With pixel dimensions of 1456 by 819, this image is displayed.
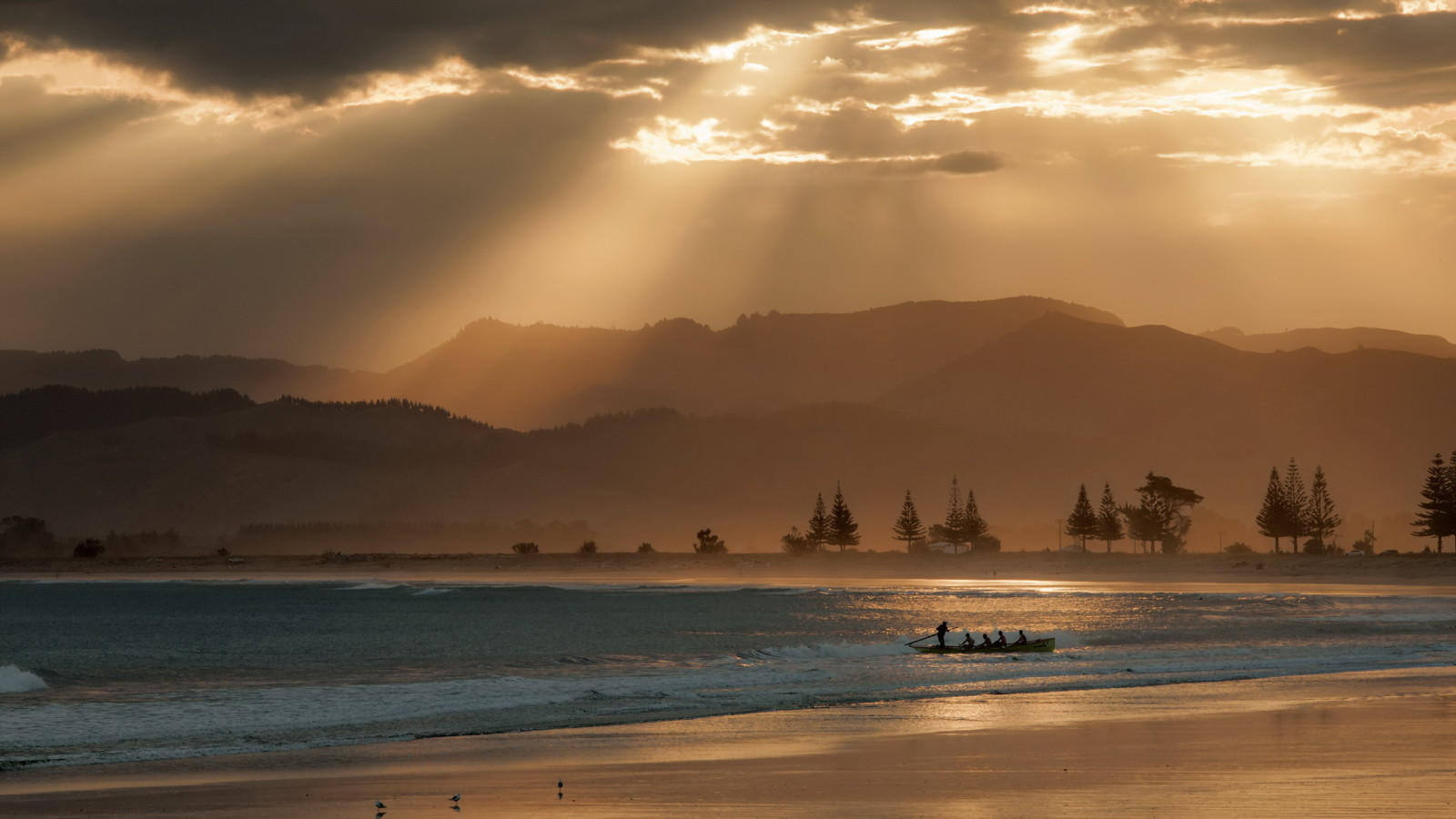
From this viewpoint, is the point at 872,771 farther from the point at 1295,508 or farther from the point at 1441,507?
the point at 1295,508

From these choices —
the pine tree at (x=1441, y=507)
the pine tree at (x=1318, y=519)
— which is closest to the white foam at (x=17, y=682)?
the pine tree at (x=1441, y=507)

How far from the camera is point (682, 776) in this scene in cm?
2616

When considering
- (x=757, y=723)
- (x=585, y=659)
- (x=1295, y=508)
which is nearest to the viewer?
(x=757, y=723)

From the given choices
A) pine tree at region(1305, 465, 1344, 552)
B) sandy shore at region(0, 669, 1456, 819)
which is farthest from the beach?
pine tree at region(1305, 465, 1344, 552)

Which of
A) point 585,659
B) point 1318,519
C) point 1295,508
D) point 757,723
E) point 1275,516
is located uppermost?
point 1295,508

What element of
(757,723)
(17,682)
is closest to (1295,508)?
(757,723)

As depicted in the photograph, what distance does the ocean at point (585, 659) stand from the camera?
36906 mm

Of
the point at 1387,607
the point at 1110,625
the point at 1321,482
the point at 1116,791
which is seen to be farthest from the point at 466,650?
the point at 1321,482

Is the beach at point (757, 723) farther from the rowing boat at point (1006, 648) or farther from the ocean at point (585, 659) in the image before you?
the rowing boat at point (1006, 648)

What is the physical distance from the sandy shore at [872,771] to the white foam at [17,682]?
20.2 m

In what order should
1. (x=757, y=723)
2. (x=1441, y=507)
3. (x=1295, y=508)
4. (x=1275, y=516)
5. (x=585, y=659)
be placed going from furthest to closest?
(x=1295, y=508) → (x=1275, y=516) → (x=1441, y=507) → (x=585, y=659) → (x=757, y=723)

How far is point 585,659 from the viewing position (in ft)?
181

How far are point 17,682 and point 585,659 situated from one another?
63.7 ft

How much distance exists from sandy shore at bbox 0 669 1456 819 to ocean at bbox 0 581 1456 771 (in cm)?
388
